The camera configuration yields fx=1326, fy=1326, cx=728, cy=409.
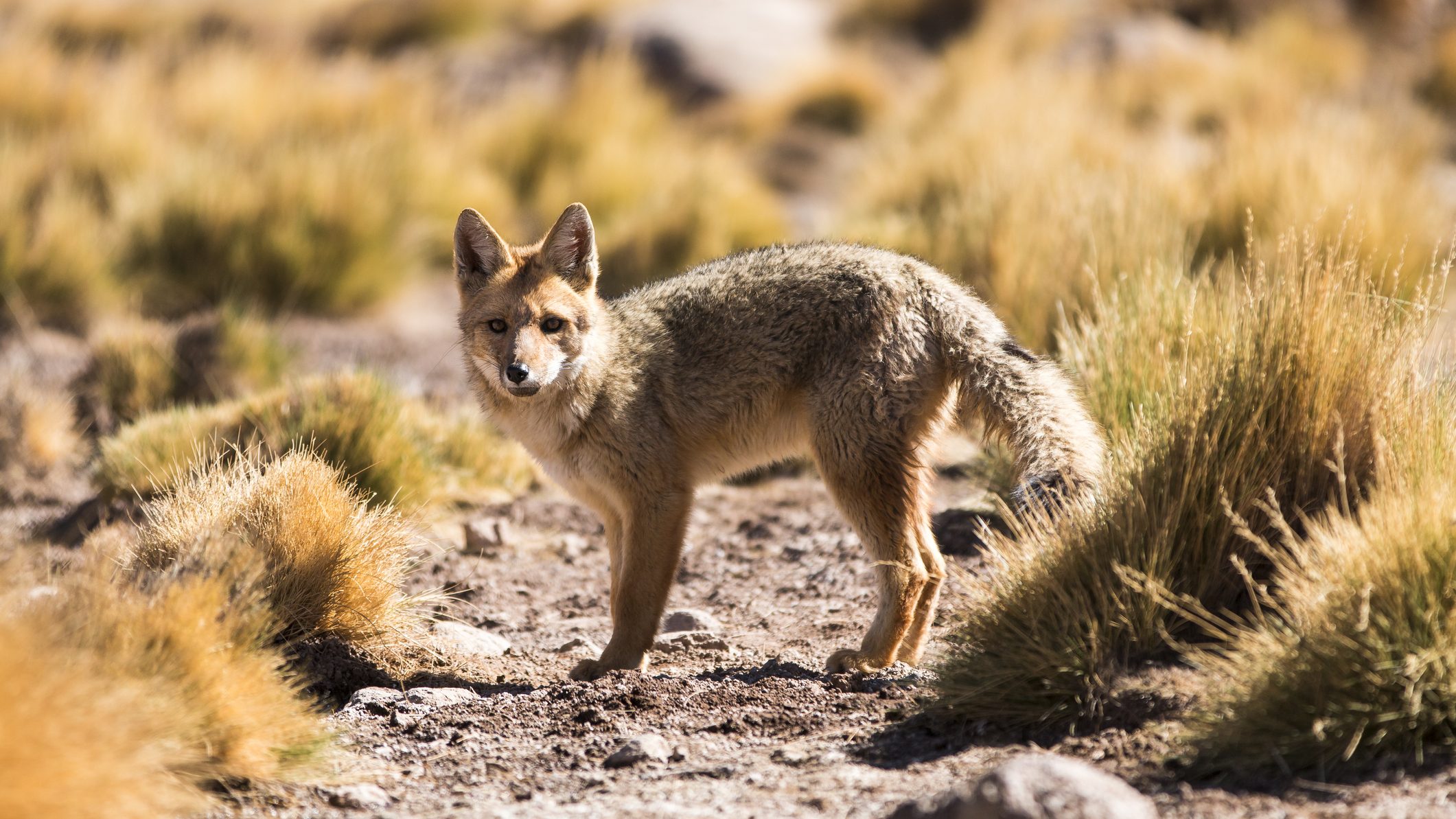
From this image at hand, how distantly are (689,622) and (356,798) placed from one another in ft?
6.94

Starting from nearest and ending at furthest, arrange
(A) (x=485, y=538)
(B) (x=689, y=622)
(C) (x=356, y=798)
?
(C) (x=356, y=798)
(B) (x=689, y=622)
(A) (x=485, y=538)

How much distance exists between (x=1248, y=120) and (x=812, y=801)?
10454mm

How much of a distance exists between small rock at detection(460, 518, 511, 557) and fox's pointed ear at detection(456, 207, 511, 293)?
1.60 m

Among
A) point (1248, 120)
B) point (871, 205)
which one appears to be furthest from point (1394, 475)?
point (1248, 120)

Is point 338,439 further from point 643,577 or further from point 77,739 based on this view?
point 77,739

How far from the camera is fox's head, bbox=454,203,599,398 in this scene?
495cm

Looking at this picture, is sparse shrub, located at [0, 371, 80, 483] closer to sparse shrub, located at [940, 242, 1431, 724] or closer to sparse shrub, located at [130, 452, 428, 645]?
sparse shrub, located at [130, 452, 428, 645]

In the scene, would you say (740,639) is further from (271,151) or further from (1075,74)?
(1075,74)

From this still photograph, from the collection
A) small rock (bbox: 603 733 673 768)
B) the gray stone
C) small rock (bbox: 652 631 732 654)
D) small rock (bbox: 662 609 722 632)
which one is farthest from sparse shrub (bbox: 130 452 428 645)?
the gray stone

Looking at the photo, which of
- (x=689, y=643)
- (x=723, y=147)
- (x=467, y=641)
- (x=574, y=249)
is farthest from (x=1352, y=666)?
(x=723, y=147)

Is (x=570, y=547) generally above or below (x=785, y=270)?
below

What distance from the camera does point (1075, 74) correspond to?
46.9 feet

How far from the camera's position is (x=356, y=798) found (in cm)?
362

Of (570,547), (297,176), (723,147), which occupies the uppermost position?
(297,176)
